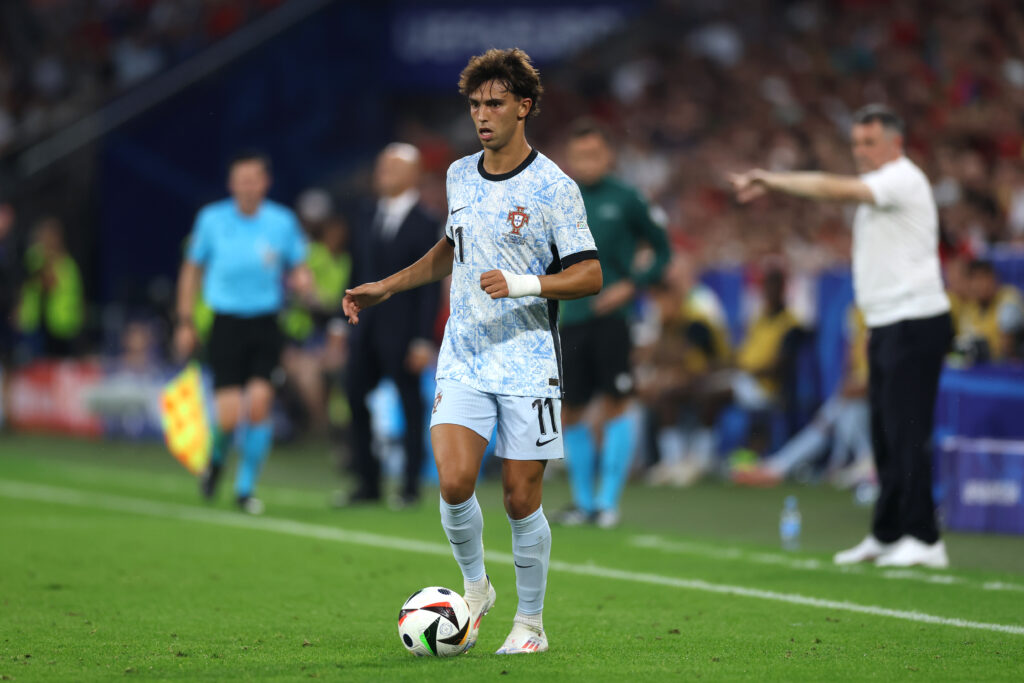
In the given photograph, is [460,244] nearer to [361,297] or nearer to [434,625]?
[361,297]

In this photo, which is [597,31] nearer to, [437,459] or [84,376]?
[84,376]

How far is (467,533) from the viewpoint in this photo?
6113mm

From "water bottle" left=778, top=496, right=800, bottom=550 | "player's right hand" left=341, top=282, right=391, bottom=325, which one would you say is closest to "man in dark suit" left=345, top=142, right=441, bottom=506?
"water bottle" left=778, top=496, right=800, bottom=550

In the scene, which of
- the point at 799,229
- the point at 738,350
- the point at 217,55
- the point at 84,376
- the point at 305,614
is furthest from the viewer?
the point at 217,55

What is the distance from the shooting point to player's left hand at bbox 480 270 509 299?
18.3ft

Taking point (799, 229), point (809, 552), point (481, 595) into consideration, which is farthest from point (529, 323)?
point (799, 229)

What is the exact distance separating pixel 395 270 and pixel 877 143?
4.06 meters

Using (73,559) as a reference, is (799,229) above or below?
above

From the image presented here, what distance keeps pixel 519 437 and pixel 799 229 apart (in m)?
12.8

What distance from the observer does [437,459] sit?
6004mm

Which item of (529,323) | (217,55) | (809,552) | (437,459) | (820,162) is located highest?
(217,55)

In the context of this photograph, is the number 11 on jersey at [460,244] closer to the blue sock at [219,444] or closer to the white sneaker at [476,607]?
the white sneaker at [476,607]

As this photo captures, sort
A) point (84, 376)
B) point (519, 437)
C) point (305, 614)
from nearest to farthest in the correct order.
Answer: point (519, 437) → point (305, 614) → point (84, 376)

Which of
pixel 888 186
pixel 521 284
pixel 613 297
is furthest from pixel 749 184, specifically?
pixel 613 297
